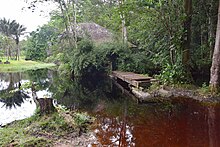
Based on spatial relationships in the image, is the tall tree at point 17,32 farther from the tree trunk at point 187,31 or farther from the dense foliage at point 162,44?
the tree trunk at point 187,31

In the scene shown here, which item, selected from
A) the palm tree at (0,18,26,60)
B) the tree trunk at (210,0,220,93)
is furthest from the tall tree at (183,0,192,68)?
the palm tree at (0,18,26,60)

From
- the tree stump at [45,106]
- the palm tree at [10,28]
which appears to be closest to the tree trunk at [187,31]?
the tree stump at [45,106]

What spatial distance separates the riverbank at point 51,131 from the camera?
4367mm

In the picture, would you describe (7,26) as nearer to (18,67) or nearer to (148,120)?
(18,67)

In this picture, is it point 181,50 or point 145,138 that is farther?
point 181,50

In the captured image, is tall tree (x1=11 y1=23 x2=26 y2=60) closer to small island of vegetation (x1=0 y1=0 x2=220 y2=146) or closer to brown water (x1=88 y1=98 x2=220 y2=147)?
small island of vegetation (x1=0 y1=0 x2=220 y2=146)

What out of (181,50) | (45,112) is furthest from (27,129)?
(181,50)

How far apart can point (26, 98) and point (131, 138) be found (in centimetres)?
657

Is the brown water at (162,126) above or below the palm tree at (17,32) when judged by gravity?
below

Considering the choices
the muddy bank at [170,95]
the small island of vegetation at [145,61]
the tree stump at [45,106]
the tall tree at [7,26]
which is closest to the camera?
the small island of vegetation at [145,61]

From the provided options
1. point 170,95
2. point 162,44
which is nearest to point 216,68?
point 170,95

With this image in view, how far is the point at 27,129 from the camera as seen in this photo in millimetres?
5031

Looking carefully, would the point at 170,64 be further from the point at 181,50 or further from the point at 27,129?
the point at 27,129

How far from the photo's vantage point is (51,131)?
194 inches
